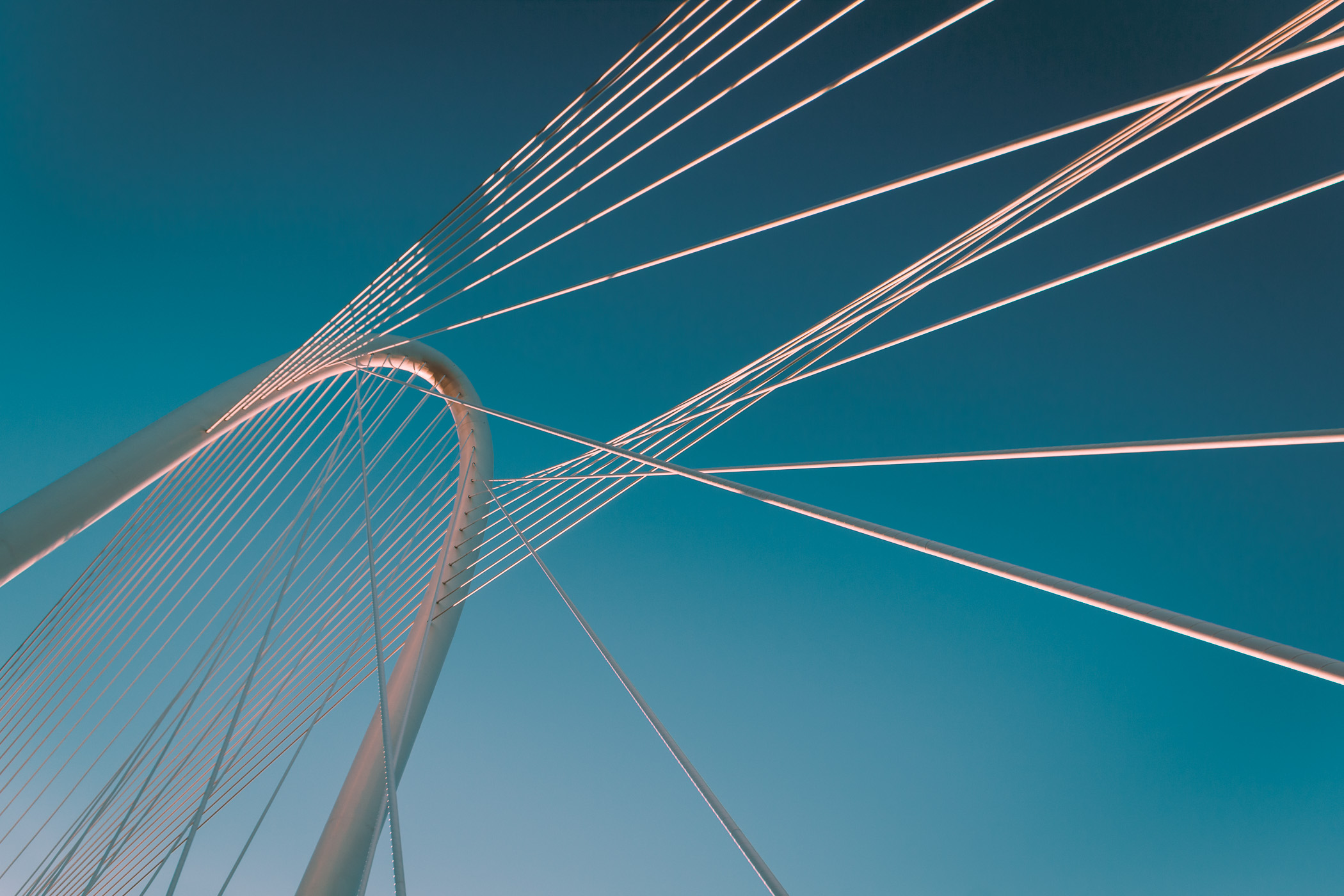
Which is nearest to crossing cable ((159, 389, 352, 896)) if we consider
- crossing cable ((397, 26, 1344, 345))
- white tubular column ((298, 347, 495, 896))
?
white tubular column ((298, 347, 495, 896))

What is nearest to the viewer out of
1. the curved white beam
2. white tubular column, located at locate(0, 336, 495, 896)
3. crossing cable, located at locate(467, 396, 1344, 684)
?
crossing cable, located at locate(467, 396, 1344, 684)

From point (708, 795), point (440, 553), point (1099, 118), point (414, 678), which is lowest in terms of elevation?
point (414, 678)

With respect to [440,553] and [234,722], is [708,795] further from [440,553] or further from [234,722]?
[440,553]

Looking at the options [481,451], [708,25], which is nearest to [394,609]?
[481,451]

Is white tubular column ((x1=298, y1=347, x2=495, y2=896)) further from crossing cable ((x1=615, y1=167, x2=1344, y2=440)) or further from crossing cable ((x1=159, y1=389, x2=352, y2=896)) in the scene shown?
crossing cable ((x1=615, y1=167, x2=1344, y2=440))

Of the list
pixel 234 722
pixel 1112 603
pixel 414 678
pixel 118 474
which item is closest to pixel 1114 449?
pixel 1112 603

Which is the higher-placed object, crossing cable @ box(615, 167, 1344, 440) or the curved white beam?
the curved white beam

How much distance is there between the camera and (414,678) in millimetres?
4633

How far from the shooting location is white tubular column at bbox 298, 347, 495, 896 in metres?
3.71

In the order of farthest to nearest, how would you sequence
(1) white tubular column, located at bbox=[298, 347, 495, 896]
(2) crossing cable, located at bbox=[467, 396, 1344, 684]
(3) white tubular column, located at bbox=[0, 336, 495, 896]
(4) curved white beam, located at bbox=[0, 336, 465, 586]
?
1. (4) curved white beam, located at bbox=[0, 336, 465, 586]
2. (3) white tubular column, located at bbox=[0, 336, 495, 896]
3. (1) white tubular column, located at bbox=[298, 347, 495, 896]
4. (2) crossing cable, located at bbox=[467, 396, 1344, 684]

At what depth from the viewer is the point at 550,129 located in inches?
161

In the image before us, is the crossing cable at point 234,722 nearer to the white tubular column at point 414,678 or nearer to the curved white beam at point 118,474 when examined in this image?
the white tubular column at point 414,678

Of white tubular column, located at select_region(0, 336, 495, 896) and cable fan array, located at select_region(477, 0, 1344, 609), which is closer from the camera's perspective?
cable fan array, located at select_region(477, 0, 1344, 609)

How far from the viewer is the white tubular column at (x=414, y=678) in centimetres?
371
